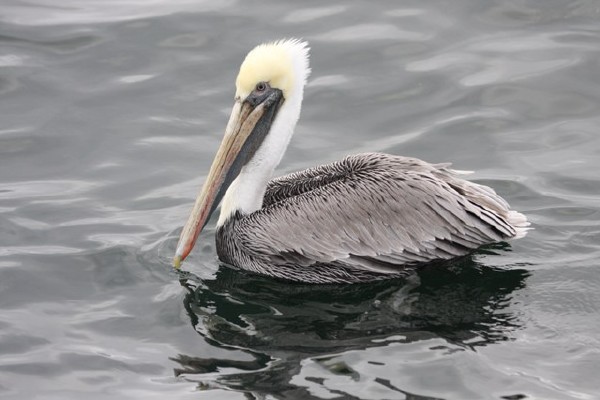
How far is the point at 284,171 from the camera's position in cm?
914

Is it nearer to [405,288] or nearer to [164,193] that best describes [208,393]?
[405,288]

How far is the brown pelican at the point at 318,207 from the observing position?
292 inches

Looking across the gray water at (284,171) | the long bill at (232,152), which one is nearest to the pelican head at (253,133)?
the long bill at (232,152)

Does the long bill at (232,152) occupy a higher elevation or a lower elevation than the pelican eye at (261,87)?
lower

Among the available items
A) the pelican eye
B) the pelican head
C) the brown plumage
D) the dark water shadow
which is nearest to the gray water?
the dark water shadow

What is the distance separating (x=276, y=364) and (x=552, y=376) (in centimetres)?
157

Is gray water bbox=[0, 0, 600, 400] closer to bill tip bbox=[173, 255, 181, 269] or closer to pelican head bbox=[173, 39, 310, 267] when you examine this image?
bill tip bbox=[173, 255, 181, 269]

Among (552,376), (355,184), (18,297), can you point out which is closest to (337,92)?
(355,184)

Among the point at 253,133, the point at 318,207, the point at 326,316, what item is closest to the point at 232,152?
the point at 253,133

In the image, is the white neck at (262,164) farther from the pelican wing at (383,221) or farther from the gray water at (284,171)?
the gray water at (284,171)

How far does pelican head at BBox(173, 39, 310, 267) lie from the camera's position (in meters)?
7.60

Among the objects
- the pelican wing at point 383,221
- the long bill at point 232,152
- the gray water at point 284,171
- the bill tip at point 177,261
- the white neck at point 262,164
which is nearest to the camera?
the gray water at point 284,171

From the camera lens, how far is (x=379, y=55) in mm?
10672

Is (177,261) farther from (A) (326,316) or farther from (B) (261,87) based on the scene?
(B) (261,87)
